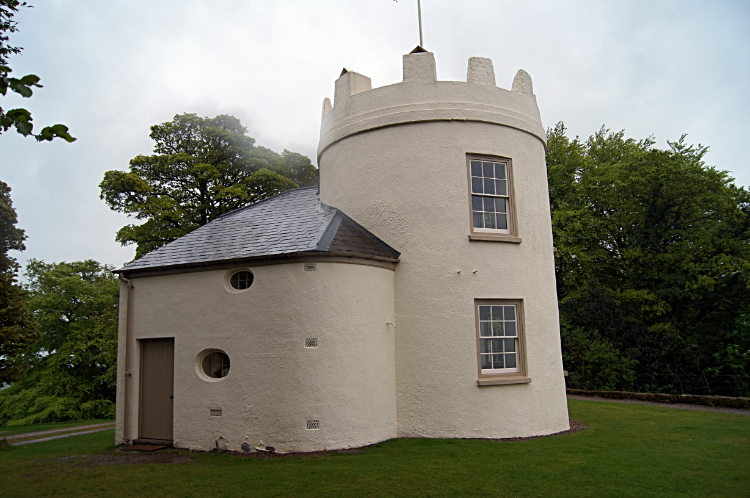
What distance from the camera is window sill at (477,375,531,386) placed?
36.1 ft

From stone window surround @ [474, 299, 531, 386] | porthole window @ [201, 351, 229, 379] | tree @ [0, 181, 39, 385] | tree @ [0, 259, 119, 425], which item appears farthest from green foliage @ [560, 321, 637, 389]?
tree @ [0, 259, 119, 425]

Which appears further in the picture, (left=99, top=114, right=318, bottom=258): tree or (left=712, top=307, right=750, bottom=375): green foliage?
(left=99, top=114, right=318, bottom=258): tree

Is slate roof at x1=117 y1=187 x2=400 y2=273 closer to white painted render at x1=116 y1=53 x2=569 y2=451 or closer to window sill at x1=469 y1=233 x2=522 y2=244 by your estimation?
white painted render at x1=116 y1=53 x2=569 y2=451

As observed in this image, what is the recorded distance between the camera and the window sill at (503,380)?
11.0 m

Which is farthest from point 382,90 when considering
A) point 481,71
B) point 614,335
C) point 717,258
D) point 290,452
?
point 717,258

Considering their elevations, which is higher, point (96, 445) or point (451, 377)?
point (451, 377)

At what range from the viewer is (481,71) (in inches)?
491

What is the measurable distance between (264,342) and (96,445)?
491 centimetres

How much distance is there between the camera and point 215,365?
432 inches

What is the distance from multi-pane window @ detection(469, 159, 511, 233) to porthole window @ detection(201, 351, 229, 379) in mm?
5866

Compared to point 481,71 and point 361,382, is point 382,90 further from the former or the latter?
point 361,382

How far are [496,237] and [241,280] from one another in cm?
536

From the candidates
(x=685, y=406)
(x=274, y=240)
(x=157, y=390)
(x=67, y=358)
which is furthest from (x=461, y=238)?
(x=67, y=358)

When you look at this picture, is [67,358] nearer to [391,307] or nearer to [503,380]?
[391,307]
